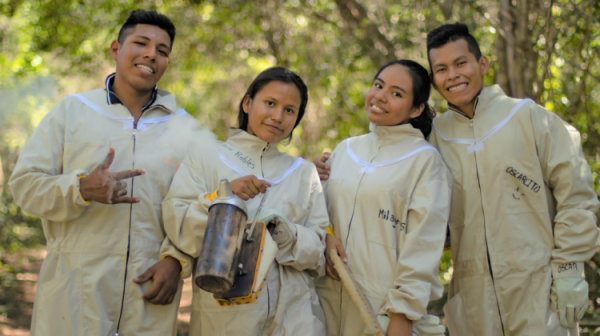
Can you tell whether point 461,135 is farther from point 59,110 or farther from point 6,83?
point 6,83

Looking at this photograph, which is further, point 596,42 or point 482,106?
point 596,42

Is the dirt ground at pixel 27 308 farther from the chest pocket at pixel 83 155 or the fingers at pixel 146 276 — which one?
the chest pocket at pixel 83 155

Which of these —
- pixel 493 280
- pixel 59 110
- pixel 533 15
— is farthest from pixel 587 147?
pixel 59 110

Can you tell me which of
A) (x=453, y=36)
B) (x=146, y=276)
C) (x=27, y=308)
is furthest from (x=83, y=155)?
(x=27, y=308)

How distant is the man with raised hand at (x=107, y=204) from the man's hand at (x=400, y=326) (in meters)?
1.02

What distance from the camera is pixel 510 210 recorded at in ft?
8.65

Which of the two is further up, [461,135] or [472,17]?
[472,17]

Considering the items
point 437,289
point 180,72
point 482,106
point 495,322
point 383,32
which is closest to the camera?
point 437,289

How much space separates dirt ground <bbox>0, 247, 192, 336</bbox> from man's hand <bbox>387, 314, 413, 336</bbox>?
2.59 m

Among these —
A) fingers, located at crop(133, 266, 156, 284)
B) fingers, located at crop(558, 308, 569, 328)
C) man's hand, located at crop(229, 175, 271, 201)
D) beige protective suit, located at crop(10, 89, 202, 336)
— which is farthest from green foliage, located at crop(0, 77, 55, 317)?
fingers, located at crop(558, 308, 569, 328)

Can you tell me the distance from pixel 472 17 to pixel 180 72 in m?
6.99

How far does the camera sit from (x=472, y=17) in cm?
480

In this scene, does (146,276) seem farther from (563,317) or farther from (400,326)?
(563,317)

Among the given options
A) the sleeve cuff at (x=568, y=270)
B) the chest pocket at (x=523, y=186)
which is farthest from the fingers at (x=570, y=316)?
the chest pocket at (x=523, y=186)
